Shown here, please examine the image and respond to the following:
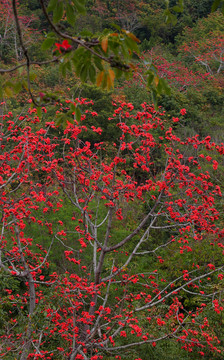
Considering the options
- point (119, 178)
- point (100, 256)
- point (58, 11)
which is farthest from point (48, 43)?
point (119, 178)

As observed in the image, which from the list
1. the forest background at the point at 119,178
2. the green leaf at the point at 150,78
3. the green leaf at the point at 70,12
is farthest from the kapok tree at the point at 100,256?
the green leaf at the point at 150,78

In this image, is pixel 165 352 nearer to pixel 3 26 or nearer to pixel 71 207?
pixel 71 207

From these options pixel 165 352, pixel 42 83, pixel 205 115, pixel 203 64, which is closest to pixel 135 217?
pixel 165 352

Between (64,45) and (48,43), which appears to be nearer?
(64,45)

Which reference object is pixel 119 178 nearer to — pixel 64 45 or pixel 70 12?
pixel 70 12

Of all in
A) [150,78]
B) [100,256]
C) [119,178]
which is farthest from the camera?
[119,178]

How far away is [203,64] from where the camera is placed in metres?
20.3

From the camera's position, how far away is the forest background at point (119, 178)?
5.89 feet

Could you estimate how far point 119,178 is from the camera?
960 centimetres

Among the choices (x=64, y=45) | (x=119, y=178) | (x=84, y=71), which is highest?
(x=64, y=45)

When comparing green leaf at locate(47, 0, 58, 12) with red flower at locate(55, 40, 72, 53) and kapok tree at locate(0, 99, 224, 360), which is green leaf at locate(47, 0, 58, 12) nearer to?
red flower at locate(55, 40, 72, 53)

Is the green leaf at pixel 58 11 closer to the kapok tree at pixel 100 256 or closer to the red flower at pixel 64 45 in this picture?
the red flower at pixel 64 45

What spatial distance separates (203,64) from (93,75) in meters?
20.1

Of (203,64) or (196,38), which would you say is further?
(196,38)
